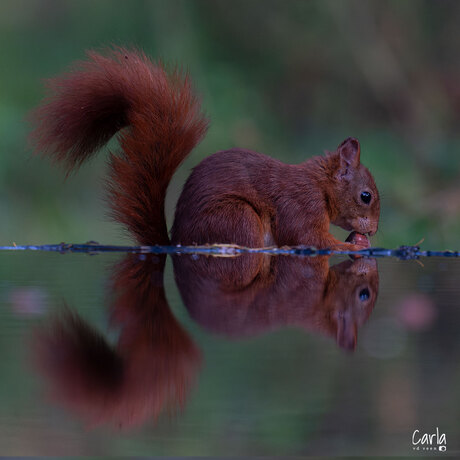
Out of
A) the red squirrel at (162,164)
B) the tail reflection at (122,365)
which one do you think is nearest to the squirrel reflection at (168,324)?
the tail reflection at (122,365)

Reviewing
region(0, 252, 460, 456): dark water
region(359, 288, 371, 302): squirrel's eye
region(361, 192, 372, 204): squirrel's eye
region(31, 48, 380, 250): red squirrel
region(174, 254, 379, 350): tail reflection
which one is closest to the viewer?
region(0, 252, 460, 456): dark water

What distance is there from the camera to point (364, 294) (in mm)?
1528

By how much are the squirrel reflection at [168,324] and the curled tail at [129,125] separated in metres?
0.83

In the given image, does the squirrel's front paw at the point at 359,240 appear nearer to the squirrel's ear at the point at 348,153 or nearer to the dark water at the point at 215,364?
the squirrel's ear at the point at 348,153

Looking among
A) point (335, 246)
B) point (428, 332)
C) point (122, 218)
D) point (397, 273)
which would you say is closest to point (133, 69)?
point (122, 218)

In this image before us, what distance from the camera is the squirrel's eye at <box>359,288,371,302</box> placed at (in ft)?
4.81

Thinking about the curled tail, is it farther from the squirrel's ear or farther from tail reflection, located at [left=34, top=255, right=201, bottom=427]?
tail reflection, located at [left=34, top=255, right=201, bottom=427]

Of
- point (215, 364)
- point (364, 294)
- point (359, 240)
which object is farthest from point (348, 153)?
point (215, 364)

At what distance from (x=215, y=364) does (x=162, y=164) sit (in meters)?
2.19

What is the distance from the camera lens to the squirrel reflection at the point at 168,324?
2.28 ft

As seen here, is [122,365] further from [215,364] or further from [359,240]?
[359,240]

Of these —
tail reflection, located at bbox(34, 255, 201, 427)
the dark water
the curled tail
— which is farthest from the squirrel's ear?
tail reflection, located at bbox(34, 255, 201, 427)

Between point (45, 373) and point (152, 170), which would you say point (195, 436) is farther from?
point (152, 170)

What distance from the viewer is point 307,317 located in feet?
3.85
